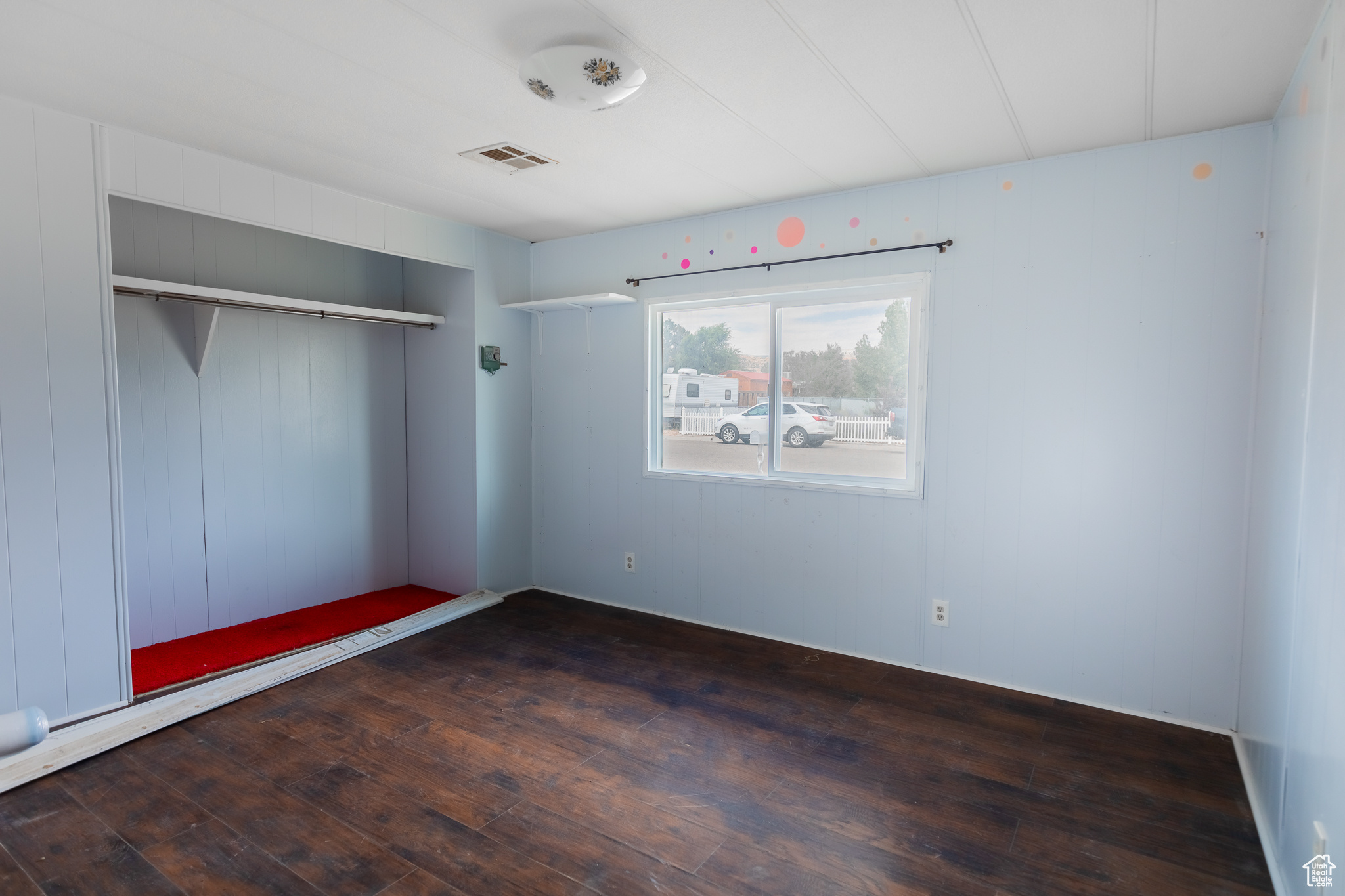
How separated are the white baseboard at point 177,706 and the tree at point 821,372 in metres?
2.46

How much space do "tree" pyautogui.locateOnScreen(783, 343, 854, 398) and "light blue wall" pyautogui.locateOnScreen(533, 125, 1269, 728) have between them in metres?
0.39

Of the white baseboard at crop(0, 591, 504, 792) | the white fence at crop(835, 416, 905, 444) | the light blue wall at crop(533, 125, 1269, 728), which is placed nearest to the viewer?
the white baseboard at crop(0, 591, 504, 792)

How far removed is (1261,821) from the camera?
2135mm

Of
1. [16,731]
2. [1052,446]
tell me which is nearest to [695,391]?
[1052,446]

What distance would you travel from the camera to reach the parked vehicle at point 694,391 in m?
4.04

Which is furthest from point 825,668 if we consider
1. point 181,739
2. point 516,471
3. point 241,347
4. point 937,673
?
point 241,347

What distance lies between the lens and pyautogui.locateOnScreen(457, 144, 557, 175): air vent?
2.93 meters

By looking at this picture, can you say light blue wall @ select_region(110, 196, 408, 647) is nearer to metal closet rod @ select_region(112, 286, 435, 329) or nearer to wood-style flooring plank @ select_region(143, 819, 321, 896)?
metal closet rod @ select_region(112, 286, 435, 329)

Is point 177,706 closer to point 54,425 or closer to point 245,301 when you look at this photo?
point 54,425

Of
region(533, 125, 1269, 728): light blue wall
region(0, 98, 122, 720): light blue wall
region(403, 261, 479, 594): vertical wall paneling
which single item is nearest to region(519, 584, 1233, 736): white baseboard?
region(533, 125, 1269, 728): light blue wall

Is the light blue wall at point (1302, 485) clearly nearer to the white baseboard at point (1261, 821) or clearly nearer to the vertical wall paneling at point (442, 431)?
the white baseboard at point (1261, 821)

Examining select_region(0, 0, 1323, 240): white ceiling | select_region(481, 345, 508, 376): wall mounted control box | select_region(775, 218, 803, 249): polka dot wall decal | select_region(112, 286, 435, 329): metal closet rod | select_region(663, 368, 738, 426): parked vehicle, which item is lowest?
select_region(663, 368, 738, 426): parked vehicle
